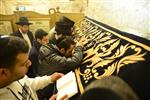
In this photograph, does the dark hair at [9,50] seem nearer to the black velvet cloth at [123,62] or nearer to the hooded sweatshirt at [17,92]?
the hooded sweatshirt at [17,92]

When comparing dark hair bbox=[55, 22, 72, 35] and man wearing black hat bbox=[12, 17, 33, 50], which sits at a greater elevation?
dark hair bbox=[55, 22, 72, 35]

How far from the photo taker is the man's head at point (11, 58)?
1071mm

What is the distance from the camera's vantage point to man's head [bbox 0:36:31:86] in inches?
42.2

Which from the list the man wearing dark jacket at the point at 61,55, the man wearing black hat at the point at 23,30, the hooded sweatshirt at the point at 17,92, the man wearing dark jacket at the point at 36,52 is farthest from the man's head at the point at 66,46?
the man wearing black hat at the point at 23,30

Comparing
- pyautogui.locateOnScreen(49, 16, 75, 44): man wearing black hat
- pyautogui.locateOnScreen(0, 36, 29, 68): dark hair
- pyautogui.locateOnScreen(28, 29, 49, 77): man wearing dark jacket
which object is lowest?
pyautogui.locateOnScreen(28, 29, 49, 77): man wearing dark jacket

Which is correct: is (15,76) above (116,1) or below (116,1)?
below

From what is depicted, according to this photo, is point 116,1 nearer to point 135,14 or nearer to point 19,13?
point 135,14

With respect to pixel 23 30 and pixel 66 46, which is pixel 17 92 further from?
pixel 23 30

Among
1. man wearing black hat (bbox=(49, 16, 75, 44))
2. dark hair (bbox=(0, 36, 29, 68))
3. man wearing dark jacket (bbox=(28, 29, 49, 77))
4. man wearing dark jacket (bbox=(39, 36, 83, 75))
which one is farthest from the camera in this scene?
man wearing dark jacket (bbox=(28, 29, 49, 77))

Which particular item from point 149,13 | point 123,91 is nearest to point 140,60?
point 149,13

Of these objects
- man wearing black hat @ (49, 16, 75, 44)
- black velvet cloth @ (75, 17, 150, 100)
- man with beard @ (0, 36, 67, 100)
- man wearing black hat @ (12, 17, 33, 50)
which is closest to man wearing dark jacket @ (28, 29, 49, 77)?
man wearing black hat @ (49, 16, 75, 44)

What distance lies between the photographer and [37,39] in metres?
3.32

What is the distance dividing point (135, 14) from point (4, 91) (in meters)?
0.79

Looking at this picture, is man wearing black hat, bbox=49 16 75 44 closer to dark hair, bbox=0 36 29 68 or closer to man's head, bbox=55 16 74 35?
man's head, bbox=55 16 74 35
